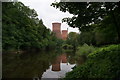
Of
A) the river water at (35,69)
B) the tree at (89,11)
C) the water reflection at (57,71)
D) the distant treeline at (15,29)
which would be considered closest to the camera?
the tree at (89,11)

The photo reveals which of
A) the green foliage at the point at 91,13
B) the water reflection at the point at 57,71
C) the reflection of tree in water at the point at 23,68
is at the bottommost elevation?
the water reflection at the point at 57,71

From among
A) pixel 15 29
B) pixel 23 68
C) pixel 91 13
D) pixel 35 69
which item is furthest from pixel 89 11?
pixel 15 29

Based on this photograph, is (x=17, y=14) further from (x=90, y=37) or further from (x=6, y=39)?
(x=90, y=37)

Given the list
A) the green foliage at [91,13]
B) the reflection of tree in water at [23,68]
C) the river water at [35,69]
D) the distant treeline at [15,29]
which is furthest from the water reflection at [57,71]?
the distant treeline at [15,29]

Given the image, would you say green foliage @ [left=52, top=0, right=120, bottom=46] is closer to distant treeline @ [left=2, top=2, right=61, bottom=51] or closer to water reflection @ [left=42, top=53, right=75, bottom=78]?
water reflection @ [left=42, top=53, right=75, bottom=78]

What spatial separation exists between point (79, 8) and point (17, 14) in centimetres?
2822

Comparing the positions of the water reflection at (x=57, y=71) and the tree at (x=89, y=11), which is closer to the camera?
the tree at (x=89, y=11)

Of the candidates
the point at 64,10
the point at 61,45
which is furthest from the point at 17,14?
the point at 61,45

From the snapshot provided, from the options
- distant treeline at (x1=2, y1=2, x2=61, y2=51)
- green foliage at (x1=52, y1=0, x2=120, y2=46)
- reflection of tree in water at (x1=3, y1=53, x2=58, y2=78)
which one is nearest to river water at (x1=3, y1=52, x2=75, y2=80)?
reflection of tree in water at (x1=3, y1=53, x2=58, y2=78)

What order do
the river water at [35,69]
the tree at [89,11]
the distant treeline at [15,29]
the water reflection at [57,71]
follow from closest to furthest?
the tree at [89,11]
the river water at [35,69]
the water reflection at [57,71]
the distant treeline at [15,29]

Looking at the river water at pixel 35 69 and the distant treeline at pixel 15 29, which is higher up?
the distant treeline at pixel 15 29

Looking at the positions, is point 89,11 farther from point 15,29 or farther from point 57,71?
point 15,29

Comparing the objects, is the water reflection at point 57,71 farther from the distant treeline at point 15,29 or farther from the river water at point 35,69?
the distant treeline at point 15,29

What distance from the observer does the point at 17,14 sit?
32.9m
